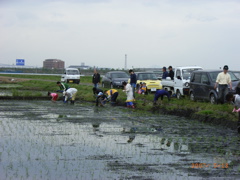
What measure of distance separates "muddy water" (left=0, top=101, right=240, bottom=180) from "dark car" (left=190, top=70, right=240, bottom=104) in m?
3.77

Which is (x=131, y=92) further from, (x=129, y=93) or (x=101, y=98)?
(x=101, y=98)

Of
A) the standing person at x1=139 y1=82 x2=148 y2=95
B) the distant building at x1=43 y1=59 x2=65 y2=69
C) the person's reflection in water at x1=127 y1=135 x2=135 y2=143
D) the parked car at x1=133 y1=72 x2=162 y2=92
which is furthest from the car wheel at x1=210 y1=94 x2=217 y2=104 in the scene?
the distant building at x1=43 y1=59 x2=65 y2=69

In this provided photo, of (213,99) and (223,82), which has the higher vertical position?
(223,82)

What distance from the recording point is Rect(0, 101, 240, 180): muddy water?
23.3 feet

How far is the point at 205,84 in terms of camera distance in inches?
730

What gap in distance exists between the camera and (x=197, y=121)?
15.1m

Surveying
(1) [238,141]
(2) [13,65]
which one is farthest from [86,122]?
(2) [13,65]

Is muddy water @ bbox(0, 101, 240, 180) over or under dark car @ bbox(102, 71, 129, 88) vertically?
under

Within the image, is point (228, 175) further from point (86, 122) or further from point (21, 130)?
point (86, 122)

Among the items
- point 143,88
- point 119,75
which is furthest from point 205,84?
point 119,75

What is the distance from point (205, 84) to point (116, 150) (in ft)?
33.8

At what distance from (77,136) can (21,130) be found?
1.91m

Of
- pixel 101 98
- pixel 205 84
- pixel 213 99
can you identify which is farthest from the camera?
pixel 101 98
